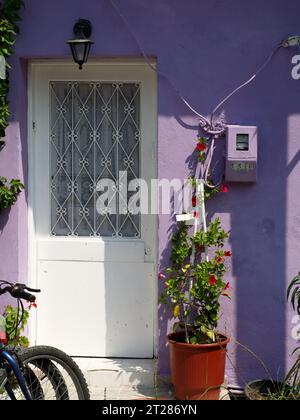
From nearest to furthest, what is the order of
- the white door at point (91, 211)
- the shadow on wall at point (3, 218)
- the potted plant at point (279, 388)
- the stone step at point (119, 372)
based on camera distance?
the potted plant at point (279, 388) < the stone step at point (119, 372) < the shadow on wall at point (3, 218) < the white door at point (91, 211)

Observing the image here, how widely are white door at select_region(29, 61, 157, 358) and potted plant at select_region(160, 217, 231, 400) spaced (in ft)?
1.45

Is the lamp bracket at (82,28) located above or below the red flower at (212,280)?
above

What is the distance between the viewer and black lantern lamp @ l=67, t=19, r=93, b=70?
534cm

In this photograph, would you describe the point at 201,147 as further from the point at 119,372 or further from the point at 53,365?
the point at 53,365

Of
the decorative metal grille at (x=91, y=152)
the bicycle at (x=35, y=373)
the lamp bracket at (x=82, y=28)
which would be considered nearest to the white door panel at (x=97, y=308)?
the decorative metal grille at (x=91, y=152)

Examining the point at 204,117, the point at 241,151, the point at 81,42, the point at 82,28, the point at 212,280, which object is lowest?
the point at 212,280

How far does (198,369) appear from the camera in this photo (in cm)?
512

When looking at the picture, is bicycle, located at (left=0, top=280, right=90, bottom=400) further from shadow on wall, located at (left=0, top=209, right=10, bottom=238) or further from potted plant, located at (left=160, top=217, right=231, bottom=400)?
shadow on wall, located at (left=0, top=209, right=10, bottom=238)

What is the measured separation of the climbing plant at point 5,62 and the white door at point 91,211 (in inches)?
11.2

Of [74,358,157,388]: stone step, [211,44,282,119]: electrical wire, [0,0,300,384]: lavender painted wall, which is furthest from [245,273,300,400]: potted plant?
[211,44,282,119]: electrical wire

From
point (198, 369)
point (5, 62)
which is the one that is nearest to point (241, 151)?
point (198, 369)

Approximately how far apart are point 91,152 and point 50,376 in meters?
2.30

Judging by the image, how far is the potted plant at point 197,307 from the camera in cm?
514

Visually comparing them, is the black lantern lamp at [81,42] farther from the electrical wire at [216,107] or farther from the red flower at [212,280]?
the red flower at [212,280]
